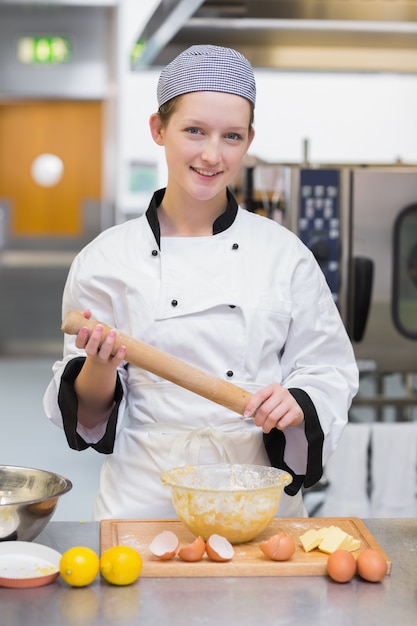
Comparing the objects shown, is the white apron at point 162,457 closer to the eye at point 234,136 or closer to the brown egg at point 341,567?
the brown egg at point 341,567

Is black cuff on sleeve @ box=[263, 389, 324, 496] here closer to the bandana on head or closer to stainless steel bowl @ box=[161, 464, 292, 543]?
stainless steel bowl @ box=[161, 464, 292, 543]

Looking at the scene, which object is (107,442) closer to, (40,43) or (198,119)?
(198,119)

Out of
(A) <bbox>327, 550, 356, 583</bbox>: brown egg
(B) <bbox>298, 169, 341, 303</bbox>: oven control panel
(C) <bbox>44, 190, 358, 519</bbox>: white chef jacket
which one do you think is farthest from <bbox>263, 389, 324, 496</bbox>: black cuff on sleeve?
(B) <bbox>298, 169, 341, 303</bbox>: oven control panel

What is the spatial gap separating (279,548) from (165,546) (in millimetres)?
155

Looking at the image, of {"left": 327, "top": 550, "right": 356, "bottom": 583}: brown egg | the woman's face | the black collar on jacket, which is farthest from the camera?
the black collar on jacket

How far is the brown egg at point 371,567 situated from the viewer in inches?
49.6

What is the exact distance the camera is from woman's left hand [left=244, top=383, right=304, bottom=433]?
1.46 m

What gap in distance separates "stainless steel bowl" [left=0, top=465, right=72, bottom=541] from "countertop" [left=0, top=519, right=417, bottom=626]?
10 cm

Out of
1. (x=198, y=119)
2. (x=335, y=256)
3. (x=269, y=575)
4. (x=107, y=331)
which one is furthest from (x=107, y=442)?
(x=335, y=256)

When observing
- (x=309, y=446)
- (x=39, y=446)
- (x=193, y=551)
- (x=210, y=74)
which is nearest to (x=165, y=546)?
(x=193, y=551)

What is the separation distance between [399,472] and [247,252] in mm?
2069

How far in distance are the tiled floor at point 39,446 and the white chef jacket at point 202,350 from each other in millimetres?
1813

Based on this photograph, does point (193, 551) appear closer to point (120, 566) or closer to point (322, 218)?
point (120, 566)

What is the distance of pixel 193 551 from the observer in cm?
129
